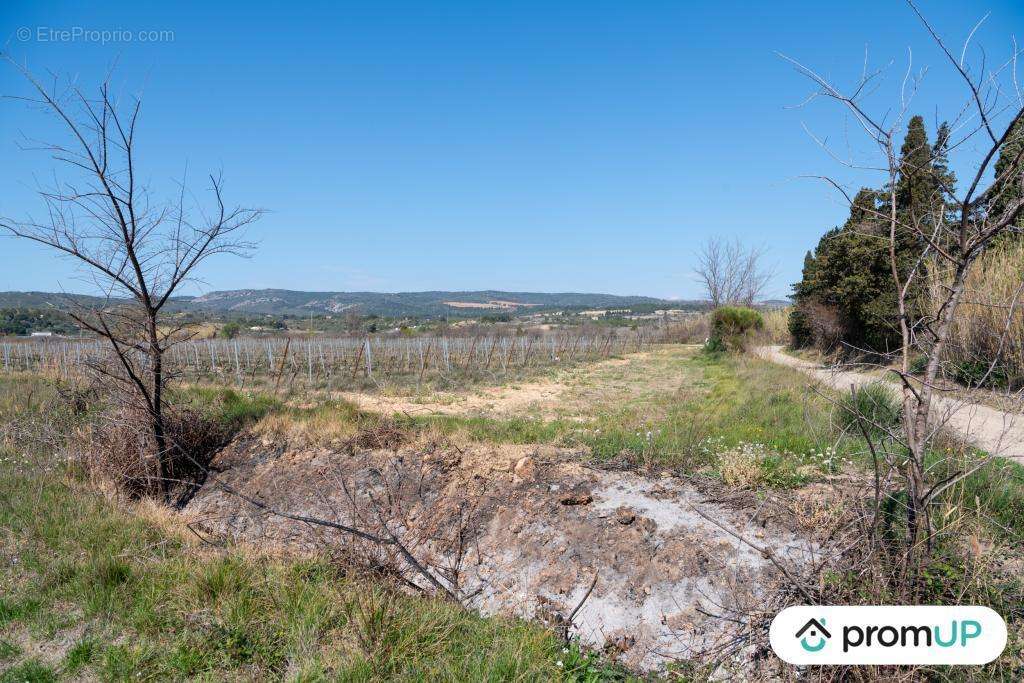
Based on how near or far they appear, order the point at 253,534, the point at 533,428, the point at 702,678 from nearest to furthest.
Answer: the point at 702,678 < the point at 253,534 < the point at 533,428

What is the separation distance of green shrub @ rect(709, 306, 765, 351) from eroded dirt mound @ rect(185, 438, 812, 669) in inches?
724

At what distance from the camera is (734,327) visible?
22.7 metres

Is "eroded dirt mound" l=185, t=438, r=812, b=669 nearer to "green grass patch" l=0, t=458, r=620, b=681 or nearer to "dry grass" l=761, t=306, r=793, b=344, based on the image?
"green grass patch" l=0, t=458, r=620, b=681

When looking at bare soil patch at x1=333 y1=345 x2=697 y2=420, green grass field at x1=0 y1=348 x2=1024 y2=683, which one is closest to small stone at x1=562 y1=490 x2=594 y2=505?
green grass field at x1=0 y1=348 x2=1024 y2=683

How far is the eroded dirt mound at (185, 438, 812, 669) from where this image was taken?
350cm

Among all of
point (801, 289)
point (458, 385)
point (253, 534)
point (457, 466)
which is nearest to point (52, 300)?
point (253, 534)

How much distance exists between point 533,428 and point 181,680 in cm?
474

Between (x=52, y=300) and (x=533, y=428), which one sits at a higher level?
(x=52, y=300)

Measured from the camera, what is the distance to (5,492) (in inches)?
229

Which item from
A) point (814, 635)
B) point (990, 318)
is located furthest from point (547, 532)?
point (990, 318)

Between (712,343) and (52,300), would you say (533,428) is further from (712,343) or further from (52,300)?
(712,343)

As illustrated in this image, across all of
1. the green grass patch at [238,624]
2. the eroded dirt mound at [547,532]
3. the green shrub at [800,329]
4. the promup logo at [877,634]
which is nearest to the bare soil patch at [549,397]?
the eroded dirt mound at [547,532]

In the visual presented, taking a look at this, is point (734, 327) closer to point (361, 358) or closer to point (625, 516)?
point (361, 358)

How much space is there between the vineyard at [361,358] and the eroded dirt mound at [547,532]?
969 cm
